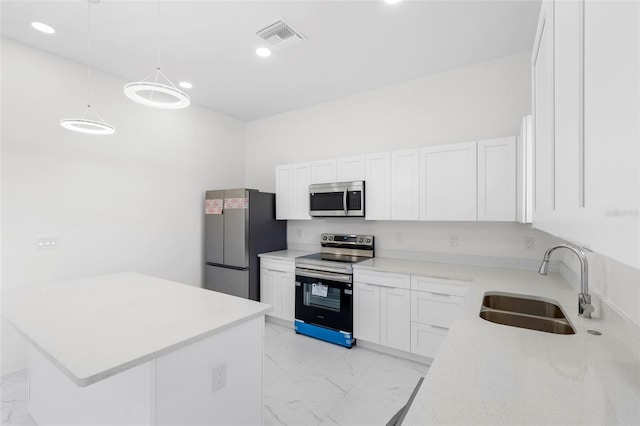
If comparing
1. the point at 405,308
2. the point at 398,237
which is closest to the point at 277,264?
the point at 398,237

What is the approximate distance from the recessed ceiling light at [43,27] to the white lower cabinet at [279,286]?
9.73 feet

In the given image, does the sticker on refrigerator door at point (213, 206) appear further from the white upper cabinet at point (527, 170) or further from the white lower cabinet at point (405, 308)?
the white upper cabinet at point (527, 170)

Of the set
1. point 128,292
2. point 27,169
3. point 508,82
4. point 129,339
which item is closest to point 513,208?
point 508,82

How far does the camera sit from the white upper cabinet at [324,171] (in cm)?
356

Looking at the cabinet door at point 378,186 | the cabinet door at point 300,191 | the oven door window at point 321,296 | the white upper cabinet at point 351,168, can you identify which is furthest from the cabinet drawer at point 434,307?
the cabinet door at point 300,191

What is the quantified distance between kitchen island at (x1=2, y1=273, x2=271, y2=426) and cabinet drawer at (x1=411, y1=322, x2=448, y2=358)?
5.23ft

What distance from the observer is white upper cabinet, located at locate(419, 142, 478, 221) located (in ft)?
8.91

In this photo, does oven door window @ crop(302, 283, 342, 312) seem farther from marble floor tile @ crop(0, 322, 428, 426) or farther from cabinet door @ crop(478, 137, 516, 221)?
cabinet door @ crop(478, 137, 516, 221)

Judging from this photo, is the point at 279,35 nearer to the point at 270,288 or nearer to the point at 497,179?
the point at 497,179

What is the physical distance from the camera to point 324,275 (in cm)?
320

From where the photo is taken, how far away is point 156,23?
92.8 inches

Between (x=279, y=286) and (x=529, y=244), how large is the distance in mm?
2706

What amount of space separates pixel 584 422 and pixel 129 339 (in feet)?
5.29

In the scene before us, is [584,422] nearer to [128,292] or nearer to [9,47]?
[128,292]
